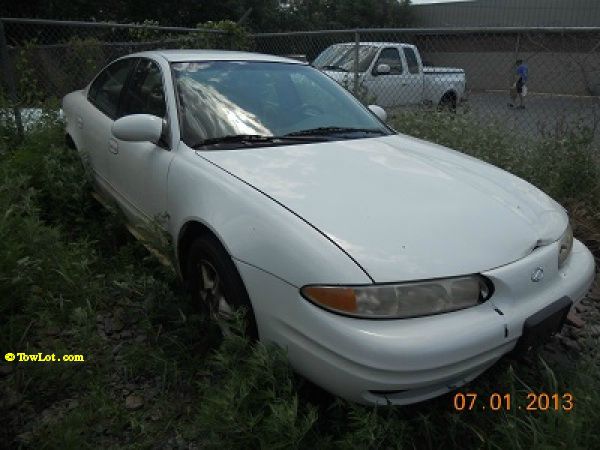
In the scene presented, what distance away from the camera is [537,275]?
198 cm

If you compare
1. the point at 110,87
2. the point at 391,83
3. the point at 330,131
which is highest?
the point at 110,87

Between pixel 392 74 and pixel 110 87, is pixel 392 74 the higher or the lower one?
the lower one

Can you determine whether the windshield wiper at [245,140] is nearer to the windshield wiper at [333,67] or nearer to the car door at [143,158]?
the car door at [143,158]

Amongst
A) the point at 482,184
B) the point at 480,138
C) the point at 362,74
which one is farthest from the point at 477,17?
the point at 482,184

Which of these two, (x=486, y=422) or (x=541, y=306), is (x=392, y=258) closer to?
(x=541, y=306)

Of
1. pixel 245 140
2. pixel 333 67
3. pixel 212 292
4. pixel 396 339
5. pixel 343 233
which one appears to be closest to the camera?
Result: pixel 396 339

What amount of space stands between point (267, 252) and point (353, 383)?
56 centimetres

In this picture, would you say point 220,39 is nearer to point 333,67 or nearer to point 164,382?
point 333,67

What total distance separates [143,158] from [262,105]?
750mm

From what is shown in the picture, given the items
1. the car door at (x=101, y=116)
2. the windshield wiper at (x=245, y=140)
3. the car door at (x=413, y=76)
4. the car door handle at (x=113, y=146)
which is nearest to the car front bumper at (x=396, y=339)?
the windshield wiper at (x=245, y=140)

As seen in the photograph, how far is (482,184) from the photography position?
243cm
